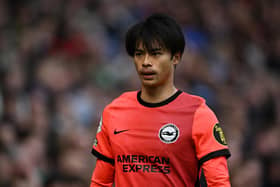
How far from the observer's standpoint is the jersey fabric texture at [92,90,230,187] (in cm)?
384

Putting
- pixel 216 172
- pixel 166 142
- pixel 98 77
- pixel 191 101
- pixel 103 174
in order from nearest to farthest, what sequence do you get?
pixel 216 172 → pixel 166 142 → pixel 191 101 → pixel 103 174 → pixel 98 77

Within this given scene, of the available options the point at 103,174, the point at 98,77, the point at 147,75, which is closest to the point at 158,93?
the point at 147,75

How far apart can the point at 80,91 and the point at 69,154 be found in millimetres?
1140

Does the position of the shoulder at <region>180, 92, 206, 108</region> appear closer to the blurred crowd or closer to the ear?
the ear

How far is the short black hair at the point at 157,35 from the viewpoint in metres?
3.91

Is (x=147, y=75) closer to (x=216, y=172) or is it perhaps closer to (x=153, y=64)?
(x=153, y=64)

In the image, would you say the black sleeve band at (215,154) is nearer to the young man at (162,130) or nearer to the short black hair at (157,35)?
the young man at (162,130)

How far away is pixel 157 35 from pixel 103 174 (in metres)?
0.95

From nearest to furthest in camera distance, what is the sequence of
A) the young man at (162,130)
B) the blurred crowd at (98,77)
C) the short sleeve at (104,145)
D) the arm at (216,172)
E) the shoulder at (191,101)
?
1. the arm at (216,172)
2. the young man at (162,130)
3. the shoulder at (191,101)
4. the short sleeve at (104,145)
5. the blurred crowd at (98,77)

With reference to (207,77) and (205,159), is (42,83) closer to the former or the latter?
(207,77)

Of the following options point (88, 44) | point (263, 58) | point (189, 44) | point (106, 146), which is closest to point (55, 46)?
point (88, 44)

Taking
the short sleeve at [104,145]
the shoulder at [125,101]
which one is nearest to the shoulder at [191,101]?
the shoulder at [125,101]

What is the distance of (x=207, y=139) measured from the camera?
3.80m

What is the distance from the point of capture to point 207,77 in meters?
8.45
